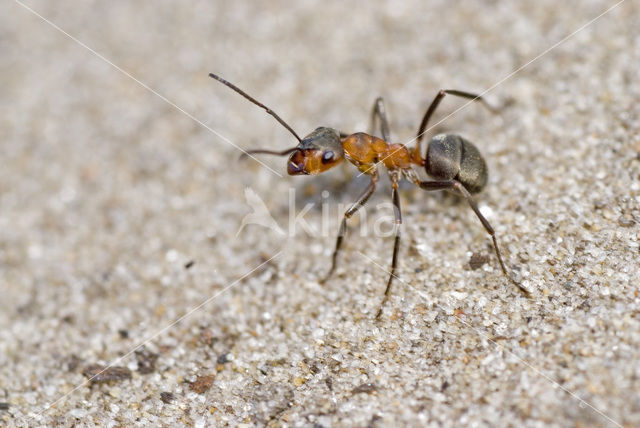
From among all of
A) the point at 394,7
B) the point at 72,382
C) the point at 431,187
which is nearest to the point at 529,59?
the point at 394,7

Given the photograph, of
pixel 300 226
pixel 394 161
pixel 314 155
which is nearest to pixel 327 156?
pixel 314 155

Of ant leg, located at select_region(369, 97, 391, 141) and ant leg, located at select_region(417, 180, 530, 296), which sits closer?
ant leg, located at select_region(417, 180, 530, 296)

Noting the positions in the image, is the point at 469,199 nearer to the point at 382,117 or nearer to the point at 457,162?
the point at 457,162

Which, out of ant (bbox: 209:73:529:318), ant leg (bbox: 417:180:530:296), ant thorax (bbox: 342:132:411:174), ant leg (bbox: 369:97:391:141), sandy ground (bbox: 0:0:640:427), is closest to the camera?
sandy ground (bbox: 0:0:640:427)

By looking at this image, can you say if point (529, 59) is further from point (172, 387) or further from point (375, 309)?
point (172, 387)

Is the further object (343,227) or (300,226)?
(300,226)

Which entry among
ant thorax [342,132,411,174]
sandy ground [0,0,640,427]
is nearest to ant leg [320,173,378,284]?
sandy ground [0,0,640,427]

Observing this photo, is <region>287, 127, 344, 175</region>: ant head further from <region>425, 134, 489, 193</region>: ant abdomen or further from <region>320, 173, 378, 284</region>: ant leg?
<region>425, 134, 489, 193</region>: ant abdomen
